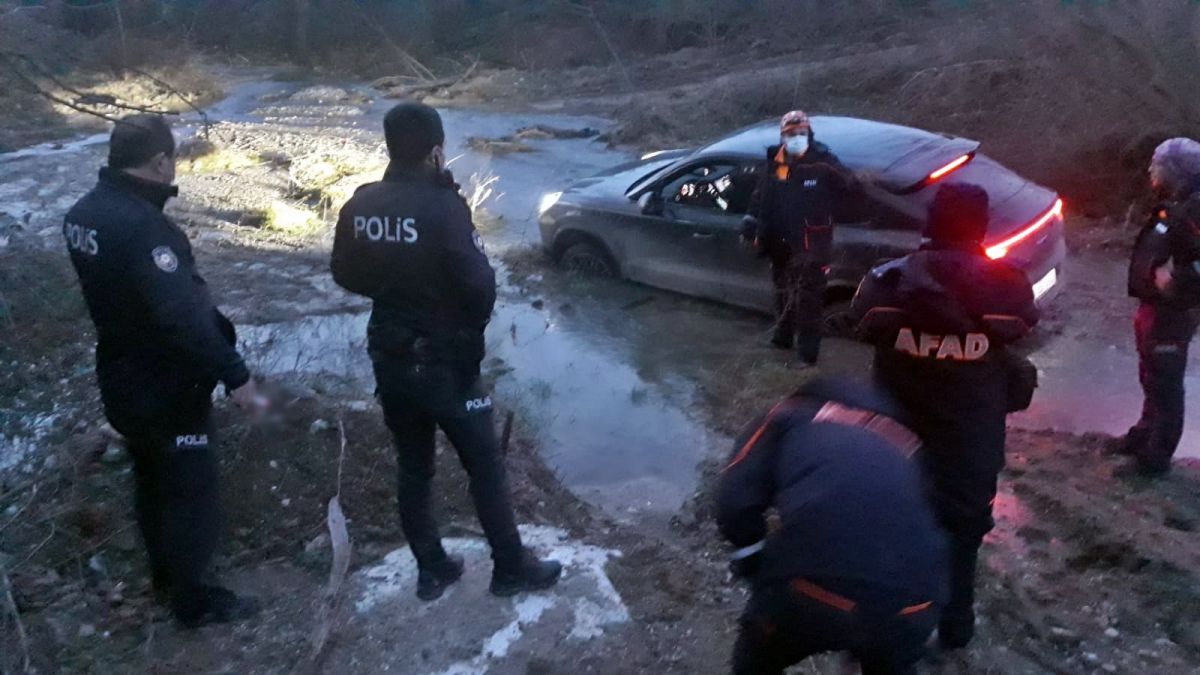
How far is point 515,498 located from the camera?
4871 mm

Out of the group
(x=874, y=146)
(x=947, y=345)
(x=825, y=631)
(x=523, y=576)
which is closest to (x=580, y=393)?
(x=874, y=146)

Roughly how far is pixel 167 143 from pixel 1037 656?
141 inches

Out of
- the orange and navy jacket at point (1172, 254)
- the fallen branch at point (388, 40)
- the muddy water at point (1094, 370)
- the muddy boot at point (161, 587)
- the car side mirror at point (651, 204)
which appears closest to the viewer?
the muddy boot at point (161, 587)

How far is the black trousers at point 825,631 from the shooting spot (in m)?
2.30

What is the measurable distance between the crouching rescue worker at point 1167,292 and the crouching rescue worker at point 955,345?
1.67 metres

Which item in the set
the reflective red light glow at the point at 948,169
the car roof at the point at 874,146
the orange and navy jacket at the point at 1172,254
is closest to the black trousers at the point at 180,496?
the orange and navy jacket at the point at 1172,254

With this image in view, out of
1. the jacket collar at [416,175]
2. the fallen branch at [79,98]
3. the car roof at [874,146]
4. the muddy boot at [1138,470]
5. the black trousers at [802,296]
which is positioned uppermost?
the fallen branch at [79,98]

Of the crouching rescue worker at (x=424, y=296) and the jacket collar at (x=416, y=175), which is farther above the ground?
the jacket collar at (x=416, y=175)

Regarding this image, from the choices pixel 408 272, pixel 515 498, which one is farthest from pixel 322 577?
pixel 408 272

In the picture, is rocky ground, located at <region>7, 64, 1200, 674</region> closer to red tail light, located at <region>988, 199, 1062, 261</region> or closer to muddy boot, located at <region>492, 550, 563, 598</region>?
muddy boot, located at <region>492, 550, 563, 598</region>

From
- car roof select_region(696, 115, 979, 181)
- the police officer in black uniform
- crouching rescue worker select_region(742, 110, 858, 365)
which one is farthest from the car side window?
the police officer in black uniform

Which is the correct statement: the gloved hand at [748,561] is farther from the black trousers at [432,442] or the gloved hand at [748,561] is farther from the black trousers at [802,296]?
the black trousers at [802,296]

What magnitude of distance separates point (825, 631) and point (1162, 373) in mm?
3361

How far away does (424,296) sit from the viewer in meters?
3.44
